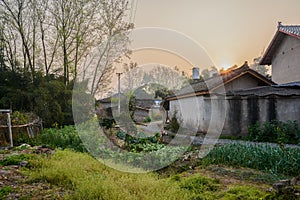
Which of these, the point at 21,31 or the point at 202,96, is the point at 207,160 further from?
the point at 21,31

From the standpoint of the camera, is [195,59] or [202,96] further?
[202,96]

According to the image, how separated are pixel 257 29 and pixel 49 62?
9689 mm

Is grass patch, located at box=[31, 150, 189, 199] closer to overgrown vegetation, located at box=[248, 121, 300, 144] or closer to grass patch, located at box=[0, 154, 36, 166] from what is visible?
grass patch, located at box=[0, 154, 36, 166]

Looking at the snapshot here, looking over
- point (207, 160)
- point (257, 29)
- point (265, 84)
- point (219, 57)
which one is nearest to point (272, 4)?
point (257, 29)

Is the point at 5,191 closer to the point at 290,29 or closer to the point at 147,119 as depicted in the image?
the point at 290,29

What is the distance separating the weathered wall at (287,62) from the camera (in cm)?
1029

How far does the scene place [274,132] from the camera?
7312 mm

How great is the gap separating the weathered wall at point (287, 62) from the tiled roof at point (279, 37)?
268 millimetres

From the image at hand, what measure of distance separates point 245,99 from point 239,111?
50 cm

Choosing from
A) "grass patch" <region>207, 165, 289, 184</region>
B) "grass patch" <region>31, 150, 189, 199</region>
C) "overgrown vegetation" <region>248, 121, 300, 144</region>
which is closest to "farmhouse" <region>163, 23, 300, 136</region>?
"overgrown vegetation" <region>248, 121, 300, 144</region>

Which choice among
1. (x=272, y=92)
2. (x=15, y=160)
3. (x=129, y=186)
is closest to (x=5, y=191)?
(x=129, y=186)

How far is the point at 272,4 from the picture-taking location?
27.5 ft

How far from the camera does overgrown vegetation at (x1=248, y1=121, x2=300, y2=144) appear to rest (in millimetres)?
7047

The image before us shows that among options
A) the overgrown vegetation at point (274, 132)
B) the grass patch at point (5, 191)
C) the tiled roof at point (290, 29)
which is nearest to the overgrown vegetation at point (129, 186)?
the grass patch at point (5, 191)
